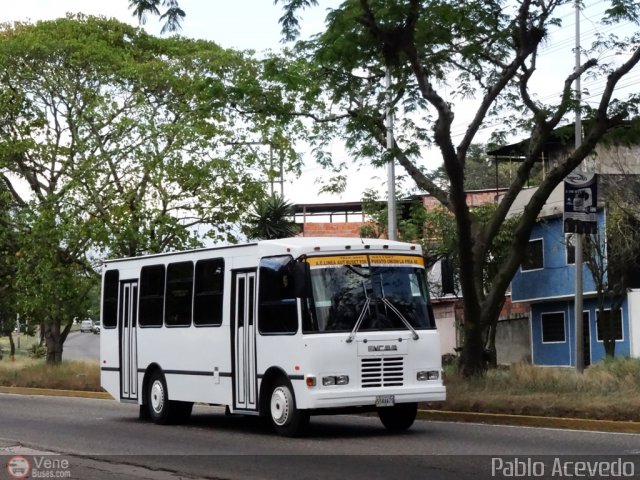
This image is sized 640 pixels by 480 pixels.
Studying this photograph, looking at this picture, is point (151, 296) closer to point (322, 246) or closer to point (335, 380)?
point (322, 246)

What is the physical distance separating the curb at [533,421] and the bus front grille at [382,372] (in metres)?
2.35

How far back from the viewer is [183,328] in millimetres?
20047

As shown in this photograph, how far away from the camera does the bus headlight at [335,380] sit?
648 inches

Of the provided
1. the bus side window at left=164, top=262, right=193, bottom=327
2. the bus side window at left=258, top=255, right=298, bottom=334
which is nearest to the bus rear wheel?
the bus side window at left=258, top=255, right=298, bottom=334

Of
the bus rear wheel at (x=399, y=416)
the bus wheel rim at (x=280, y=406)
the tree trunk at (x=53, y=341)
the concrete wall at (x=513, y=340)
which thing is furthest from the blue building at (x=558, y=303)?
the bus wheel rim at (x=280, y=406)

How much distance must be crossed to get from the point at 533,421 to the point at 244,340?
457 centimetres

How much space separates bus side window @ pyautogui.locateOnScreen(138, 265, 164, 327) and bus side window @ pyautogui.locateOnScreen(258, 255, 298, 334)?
3.66 m

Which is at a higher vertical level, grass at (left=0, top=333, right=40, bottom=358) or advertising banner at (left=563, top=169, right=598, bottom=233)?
advertising banner at (left=563, top=169, right=598, bottom=233)

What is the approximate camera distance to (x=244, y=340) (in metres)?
18.2

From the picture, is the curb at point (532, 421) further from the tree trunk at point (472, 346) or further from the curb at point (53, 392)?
the curb at point (53, 392)

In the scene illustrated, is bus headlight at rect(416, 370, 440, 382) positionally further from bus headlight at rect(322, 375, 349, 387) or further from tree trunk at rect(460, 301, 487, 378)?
tree trunk at rect(460, 301, 487, 378)

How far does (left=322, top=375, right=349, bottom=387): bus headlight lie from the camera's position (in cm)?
1647

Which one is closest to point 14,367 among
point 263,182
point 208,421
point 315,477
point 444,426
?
point 263,182

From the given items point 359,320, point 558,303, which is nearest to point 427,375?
point 359,320
